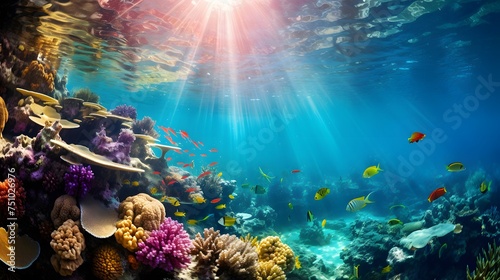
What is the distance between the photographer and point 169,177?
10602 mm

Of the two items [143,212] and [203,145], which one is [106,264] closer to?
[143,212]

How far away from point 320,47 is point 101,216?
1663 centimetres

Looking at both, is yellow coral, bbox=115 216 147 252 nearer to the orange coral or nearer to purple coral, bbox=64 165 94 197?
purple coral, bbox=64 165 94 197

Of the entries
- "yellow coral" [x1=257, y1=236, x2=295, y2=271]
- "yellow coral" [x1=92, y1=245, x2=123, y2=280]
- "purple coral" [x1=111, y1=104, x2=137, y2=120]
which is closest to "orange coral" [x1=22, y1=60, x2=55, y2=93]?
"purple coral" [x1=111, y1=104, x2=137, y2=120]

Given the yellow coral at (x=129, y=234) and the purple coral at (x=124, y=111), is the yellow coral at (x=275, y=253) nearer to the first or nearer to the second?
the yellow coral at (x=129, y=234)

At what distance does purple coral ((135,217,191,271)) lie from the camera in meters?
4.38

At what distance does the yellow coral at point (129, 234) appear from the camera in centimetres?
448

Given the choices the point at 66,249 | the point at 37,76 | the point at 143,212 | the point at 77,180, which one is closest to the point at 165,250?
the point at 143,212

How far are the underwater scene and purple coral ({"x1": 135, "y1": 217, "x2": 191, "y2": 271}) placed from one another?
2 centimetres

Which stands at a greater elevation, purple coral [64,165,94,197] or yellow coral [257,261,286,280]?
purple coral [64,165,94,197]

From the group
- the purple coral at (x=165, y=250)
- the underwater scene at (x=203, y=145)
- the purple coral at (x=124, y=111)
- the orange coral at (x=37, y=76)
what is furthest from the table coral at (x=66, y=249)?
the purple coral at (x=124, y=111)

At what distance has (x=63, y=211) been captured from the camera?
464 cm

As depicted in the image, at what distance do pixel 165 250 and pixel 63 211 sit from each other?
6.51 ft

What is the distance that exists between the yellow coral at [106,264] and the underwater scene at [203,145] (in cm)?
2
